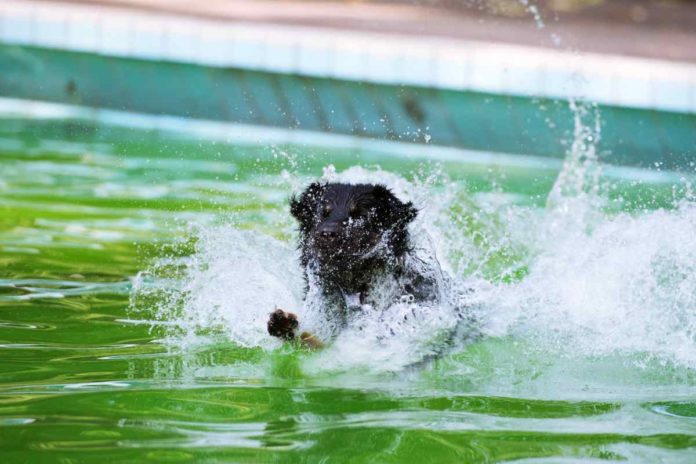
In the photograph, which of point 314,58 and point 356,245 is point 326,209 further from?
point 314,58

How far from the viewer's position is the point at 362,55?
15.0m

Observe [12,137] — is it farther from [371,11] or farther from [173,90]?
[371,11]

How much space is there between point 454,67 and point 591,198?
16.3 feet

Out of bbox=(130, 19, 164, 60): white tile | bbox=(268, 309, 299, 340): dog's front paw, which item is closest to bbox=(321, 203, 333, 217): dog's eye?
bbox=(268, 309, 299, 340): dog's front paw

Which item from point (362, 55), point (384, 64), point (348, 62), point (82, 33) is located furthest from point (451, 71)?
point (82, 33)

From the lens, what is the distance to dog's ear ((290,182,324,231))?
574cm

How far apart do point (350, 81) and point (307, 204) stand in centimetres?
905

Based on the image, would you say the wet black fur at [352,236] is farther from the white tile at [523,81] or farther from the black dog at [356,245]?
the white tile at [523,81]

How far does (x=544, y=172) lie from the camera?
13367 millimetres

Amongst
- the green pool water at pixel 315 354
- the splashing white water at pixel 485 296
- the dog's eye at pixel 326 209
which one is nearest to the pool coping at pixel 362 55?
the green pool water at pixel 315 354

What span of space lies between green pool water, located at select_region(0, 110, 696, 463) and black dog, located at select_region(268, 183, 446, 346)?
0.26 meters

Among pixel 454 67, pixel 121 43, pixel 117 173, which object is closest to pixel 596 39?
pixel 454 67

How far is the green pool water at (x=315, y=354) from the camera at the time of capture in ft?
13.4

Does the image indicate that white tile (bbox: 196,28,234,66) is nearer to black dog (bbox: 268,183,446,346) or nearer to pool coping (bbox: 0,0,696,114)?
pool coping (bbox: 0,0,696,114)
